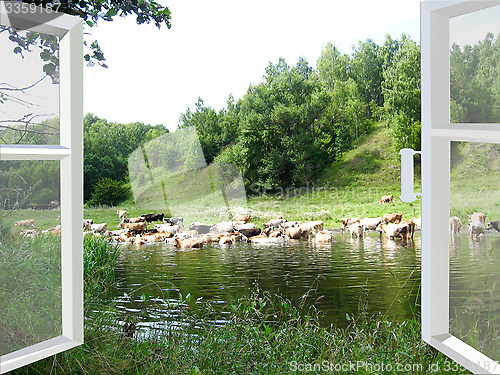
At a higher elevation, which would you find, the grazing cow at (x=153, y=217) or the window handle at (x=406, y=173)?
the window handle at (x=406, y=173)

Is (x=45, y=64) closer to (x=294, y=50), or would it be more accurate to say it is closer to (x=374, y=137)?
(x=294, y=50)

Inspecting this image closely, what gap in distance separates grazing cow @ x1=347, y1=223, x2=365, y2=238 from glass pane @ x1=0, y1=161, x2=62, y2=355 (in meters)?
6.45

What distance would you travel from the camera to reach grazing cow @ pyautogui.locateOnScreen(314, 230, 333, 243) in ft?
23.6

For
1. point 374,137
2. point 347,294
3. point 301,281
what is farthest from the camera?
point 374,137

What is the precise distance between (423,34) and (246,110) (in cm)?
678

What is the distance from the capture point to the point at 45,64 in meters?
1.45

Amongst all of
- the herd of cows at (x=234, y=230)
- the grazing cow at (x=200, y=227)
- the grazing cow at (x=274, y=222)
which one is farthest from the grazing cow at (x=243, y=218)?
the grazing cow at (x=200, y=227)

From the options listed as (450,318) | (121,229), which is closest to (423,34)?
(450,318)

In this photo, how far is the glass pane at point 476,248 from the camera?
1.13 meters

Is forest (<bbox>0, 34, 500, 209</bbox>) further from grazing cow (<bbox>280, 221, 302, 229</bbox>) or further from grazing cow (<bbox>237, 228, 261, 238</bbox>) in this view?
grazing cow (<bbox>237, 228, 261, 238</bbox>)

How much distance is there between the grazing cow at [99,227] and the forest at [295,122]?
1.22 feet

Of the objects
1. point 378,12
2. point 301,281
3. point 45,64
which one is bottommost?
point 301,281

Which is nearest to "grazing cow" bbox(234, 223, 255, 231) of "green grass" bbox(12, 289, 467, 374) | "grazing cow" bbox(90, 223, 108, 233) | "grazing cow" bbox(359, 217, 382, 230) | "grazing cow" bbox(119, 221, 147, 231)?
"grazing cow" bbox(119, 221, 147, 231)

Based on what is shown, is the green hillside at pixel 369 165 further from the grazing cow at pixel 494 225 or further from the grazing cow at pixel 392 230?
the grazing cow at pixel 494 225
